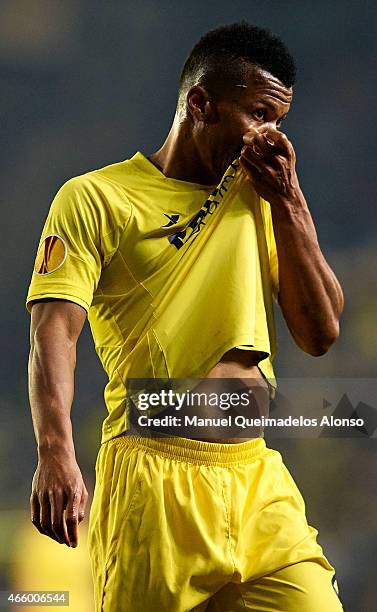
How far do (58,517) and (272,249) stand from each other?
0.47 metres

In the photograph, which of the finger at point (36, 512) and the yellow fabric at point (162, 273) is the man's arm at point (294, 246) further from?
the finger at point (36, 512)

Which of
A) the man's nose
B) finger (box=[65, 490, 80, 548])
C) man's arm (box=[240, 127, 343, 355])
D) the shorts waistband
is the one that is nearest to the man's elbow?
man's arm (box=[240, 127, 343, 355])

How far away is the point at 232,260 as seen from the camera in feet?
3.98

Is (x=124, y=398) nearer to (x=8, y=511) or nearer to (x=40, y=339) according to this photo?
(x=40, y=339)

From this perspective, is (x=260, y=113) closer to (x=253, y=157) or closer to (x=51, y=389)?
(x=253, y=157)

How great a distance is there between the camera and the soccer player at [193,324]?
3.62 ft

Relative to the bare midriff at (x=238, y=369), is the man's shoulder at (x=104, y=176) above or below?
above

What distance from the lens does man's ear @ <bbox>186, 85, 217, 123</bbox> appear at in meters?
1.28

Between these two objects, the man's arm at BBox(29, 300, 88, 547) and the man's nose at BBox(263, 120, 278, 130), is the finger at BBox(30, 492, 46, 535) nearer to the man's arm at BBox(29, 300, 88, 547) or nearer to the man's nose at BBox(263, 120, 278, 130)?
the man's arm at BBox(29, 300, 88, 547)

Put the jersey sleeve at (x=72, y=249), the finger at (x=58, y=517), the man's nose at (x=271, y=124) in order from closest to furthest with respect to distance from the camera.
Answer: the finger at (x=58, y=517) → the jersey sleeve at (x=72, y=249) → the man's nose at (x=271, y=124)

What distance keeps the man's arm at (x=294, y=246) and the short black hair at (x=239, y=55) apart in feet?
0.38

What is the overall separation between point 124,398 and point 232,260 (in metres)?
0.22

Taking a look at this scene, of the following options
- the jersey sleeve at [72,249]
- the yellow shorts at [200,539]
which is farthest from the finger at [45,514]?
the jersey sleeve at [72,249]

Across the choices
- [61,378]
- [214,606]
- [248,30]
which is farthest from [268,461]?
[248,30]
